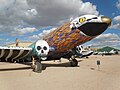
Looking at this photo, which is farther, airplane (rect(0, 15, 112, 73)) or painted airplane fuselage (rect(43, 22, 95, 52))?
painted airplane fuselage (rect(43, 22, 95, 52))

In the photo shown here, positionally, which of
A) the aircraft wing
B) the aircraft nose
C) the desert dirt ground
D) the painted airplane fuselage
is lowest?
the desert dirt ground

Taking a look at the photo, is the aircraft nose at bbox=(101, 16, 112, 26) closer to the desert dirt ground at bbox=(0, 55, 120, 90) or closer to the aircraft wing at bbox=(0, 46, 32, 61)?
the desert dirt ground at bbox=(0, 55, 120, 90)

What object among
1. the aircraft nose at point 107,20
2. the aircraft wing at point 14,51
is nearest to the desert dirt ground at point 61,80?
the aircraft wing at point 14,51

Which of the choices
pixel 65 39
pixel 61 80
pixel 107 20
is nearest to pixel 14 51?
pixel 65 39

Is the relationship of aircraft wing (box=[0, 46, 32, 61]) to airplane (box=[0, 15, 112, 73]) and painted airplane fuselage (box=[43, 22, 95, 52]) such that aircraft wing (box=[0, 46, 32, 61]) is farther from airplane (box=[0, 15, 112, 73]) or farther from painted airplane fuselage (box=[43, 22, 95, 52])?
painted airplane fuselage (box=[43, 22, 95, 52])

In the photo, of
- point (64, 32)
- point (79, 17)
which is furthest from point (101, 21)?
point (64, 32)

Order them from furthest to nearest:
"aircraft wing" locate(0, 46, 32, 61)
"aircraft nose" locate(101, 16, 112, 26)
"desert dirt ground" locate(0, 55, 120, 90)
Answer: "aircraft wing" locate(0, 46, 32, 61) < "aircraft nose" locate(101, 16, 112, 26) < "desert dirt ground" locate(0, 55, 120, 90)

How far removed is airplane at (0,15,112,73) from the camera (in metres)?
17.8

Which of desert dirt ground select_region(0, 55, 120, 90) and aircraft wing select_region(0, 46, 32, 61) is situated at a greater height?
aircraft wing select_region(0, 46, 32, 61)

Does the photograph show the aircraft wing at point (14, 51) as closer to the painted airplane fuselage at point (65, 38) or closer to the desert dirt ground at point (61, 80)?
the desert dirt ground at point (61, 80)

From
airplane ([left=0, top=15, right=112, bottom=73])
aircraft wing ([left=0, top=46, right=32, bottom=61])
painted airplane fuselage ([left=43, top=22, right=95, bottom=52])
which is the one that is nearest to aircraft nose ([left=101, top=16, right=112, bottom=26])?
airplane ([left=0, top=15, right=112, bottom=73])

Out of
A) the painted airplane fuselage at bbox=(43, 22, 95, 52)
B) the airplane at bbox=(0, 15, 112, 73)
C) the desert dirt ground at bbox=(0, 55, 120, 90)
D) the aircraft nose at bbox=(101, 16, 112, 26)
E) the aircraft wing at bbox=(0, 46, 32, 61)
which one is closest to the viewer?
the desert dirt ground at bbox=(0, 55, 120, 90)

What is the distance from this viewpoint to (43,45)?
20.2m

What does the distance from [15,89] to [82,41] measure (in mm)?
10817
